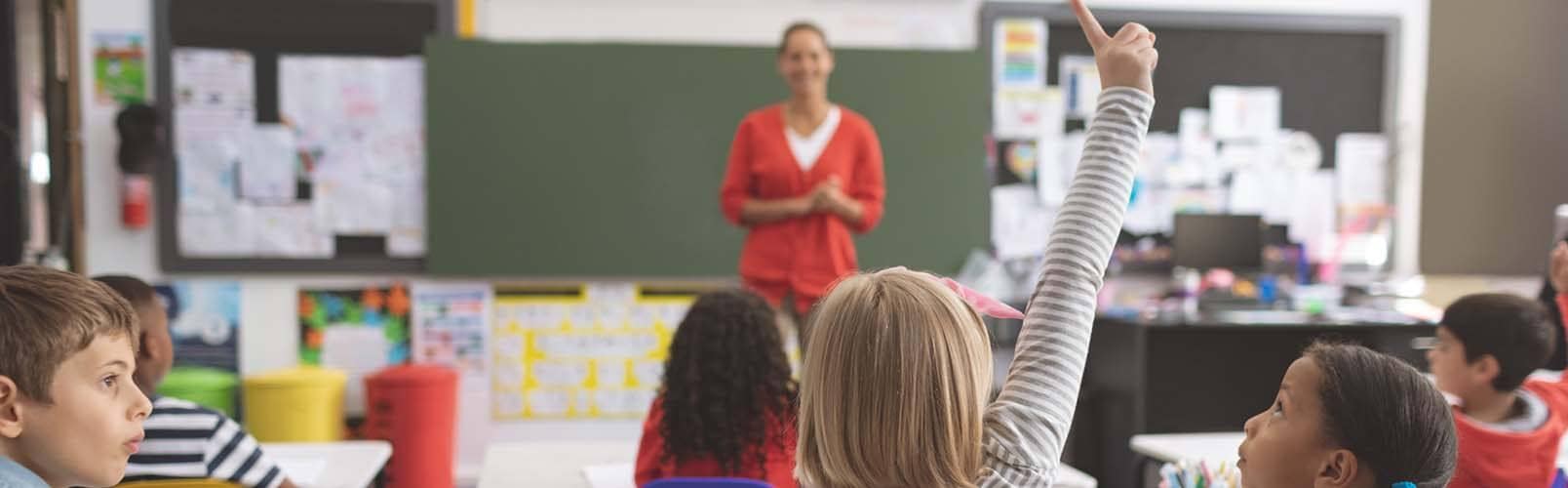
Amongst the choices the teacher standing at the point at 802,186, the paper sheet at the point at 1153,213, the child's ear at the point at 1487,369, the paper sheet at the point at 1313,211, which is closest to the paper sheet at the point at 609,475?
the teacher standing at the point at 802,186

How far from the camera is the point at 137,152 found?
4.05 meters

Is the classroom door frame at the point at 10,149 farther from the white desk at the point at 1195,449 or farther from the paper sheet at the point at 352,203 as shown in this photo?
the white desk at the point at 1195,449

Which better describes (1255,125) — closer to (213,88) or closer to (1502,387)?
(1502,387)

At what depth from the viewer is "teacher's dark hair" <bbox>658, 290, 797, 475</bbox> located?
1944 mm

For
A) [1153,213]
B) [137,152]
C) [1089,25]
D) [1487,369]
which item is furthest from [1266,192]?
[137,152]

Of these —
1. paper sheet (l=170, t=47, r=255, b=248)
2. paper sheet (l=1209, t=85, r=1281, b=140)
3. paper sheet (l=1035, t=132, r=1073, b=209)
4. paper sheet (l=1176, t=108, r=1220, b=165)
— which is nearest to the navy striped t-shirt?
paper sheet (l=170, t=47, r=255, b=248)

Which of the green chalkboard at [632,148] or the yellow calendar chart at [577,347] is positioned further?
the yellow calendar chart at [577,347]

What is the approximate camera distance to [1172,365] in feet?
14.4

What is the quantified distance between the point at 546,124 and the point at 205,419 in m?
2.58

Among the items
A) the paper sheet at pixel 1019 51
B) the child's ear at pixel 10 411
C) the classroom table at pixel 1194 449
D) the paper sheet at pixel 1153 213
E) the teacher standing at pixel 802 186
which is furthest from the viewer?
the paper sheet at pixel 1153 213

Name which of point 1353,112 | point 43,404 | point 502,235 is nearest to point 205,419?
point 43,404

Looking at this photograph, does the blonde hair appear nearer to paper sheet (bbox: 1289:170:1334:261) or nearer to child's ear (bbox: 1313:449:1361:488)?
child's ear (bbox: 1313:449:1361:488)

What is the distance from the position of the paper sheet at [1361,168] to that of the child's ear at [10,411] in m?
4.96

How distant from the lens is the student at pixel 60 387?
1119mm
